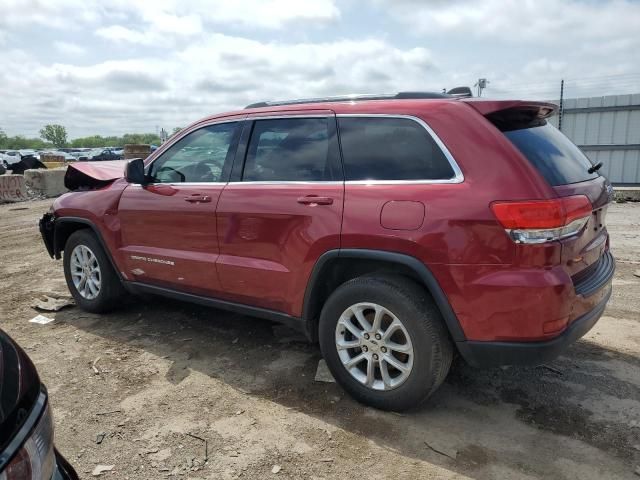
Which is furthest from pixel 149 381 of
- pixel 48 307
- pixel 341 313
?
pixel 48 307

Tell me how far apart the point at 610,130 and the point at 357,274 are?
1294 centimetres

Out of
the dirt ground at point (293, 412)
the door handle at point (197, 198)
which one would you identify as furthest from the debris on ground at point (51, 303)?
the door handle at point (197, 198)

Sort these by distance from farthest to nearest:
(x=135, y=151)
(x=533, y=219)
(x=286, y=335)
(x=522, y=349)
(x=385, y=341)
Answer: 1. (x=135, y=151)
2. (x=286, y=335)
3. (x=385, y=341)
4. (x=522, y=349)
5. (x=533, y=219)

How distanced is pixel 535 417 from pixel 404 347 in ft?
3.00

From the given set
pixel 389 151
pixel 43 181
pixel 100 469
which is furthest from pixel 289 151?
pixel 43 181

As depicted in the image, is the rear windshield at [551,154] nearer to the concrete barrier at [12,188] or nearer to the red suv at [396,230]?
the red suv at [396,230]

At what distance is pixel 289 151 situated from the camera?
3.49m

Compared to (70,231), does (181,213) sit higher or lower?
higher

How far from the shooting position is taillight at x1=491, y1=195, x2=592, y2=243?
2.54 metres

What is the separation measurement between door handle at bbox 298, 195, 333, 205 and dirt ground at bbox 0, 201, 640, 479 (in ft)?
4.14

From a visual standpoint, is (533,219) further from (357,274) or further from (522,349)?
(357,274)

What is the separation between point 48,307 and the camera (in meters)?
5.07

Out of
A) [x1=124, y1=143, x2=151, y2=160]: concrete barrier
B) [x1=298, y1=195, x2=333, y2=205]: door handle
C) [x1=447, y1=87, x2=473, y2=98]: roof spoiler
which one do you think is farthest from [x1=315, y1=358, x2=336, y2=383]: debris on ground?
[x1=124, y1=143, x2=151, y2=160]: concrete barrier

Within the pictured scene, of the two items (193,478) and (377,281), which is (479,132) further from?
(193,478)
